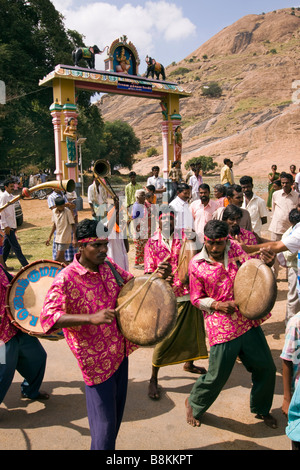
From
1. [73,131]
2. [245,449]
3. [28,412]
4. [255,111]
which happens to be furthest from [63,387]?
[255,111]

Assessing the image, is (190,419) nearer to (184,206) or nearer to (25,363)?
(25,363)

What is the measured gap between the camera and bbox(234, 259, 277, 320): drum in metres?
2.97

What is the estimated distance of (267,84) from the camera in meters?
73.4

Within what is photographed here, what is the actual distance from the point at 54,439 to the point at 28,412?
57 cm

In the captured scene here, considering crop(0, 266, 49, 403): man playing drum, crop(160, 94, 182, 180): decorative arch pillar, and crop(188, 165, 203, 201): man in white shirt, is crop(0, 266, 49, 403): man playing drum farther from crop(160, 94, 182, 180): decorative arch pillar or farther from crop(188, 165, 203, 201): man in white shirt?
crop(160, 94, 182, 180): decorative arch pillar

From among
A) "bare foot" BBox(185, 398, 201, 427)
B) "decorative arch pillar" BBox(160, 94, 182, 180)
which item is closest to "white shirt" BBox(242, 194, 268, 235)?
"bare foot" BBox(185, 398, 201, 427)

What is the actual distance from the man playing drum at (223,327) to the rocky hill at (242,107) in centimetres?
3761

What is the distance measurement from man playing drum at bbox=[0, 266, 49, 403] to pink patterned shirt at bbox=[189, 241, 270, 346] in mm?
1618

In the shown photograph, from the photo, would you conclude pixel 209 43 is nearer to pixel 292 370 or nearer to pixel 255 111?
pixel 255 111

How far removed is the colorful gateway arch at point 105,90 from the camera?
16.2 metres

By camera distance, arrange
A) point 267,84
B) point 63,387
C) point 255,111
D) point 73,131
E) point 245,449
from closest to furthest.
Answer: point 245,449
point 63,387
point 73,131
point 255,111
point 267,84

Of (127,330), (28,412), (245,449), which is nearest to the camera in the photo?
(127,330)

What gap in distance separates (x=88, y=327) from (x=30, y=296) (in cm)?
129

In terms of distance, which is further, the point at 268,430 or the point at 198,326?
the point at 198,326
